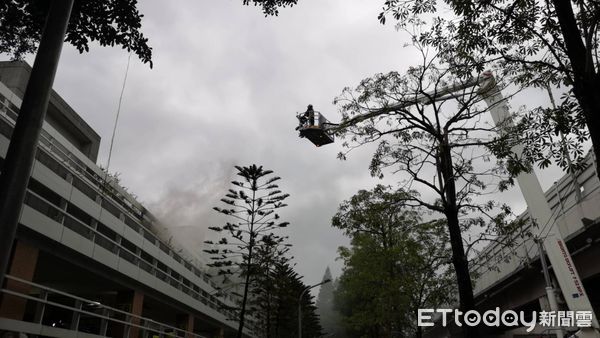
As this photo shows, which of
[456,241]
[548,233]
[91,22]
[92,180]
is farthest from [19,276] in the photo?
[548,233]

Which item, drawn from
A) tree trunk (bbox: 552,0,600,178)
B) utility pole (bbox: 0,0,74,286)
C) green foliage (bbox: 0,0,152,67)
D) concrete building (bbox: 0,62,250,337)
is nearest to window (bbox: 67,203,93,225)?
concrete building (bbox: 0,62,250,337)

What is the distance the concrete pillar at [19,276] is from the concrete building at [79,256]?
0.10 ft

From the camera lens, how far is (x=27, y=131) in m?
4.08

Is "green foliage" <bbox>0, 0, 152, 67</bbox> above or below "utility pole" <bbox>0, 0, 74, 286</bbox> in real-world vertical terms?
above

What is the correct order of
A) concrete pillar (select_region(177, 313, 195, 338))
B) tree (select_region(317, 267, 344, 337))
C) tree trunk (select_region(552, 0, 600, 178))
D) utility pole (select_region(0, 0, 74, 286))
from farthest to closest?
tree (select_region(317, 267, 344, 337))
concrete pillar (select_region(177, 313, 195, 338))
tree trunk (select_region(552, 0, 600, 178))
utility pole (select_region(0, 0, 74, 286))

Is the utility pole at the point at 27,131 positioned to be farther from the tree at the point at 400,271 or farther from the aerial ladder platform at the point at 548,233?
the tree at the point at 400,271

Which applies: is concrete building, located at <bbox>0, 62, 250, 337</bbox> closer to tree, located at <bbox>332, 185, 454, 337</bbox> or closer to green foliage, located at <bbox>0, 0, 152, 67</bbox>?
green foliage, located at <bbox>0, 0, 152, 67</bbox>

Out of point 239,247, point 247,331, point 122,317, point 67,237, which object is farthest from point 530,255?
point 247,331

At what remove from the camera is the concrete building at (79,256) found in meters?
14.8

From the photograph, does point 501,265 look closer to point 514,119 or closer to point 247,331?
point 514,119

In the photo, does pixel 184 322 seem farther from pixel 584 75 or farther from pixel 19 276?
pixel 584 75

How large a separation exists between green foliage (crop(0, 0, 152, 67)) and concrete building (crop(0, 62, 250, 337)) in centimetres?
539

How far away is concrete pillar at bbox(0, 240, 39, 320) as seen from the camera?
13612mm

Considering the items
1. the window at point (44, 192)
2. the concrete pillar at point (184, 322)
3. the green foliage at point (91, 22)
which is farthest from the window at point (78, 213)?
the concrete pillar at point (184, 322)
